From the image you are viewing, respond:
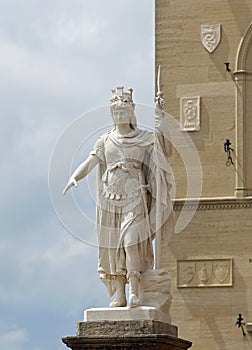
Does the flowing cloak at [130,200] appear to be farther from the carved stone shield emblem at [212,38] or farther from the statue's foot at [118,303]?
the carved stone shield emblem at [212,38]

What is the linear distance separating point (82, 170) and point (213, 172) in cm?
543

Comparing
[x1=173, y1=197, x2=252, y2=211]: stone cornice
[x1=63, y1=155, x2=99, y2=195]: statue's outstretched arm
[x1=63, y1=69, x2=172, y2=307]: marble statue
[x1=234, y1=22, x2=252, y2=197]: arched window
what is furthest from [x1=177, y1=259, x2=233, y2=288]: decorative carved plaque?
[x1=63, y1=155, x2=99, y2=195]: statue's outstretched arm

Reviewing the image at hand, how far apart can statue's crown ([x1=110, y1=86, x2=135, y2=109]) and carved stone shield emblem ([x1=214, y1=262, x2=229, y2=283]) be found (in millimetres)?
5419

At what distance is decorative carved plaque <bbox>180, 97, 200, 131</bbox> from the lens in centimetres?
2384

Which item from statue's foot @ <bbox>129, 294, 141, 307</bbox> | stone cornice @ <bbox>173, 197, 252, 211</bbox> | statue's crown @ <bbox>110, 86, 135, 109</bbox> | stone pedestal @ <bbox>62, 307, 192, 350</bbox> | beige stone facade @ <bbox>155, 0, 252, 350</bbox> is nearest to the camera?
stone pedestal @ <bbox>62, 307, 192, 350</bbox>

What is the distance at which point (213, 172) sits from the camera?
77.6ft

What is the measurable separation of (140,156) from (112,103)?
0.68 meters

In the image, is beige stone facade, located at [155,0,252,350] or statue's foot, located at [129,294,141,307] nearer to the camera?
statue's foot, located at [129,294,141,307]

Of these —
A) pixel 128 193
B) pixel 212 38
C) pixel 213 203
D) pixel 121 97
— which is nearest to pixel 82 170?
pixel 128 193

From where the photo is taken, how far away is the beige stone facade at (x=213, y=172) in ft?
76.5

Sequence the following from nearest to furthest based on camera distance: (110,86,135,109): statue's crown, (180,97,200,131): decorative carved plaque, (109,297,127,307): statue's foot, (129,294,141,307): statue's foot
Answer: (129,294,141,307): statue's foot
(109,297,127,307): statue's foot
(110,86,135,109): statue's crown
(180,97,200,131): decorative carved plaque

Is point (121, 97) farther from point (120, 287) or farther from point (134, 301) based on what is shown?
point (134, 301)

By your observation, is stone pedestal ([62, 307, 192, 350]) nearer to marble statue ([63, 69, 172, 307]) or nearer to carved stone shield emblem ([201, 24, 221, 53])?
marble statue ([63, 69, 172, 307])

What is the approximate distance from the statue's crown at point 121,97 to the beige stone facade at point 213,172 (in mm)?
4600
